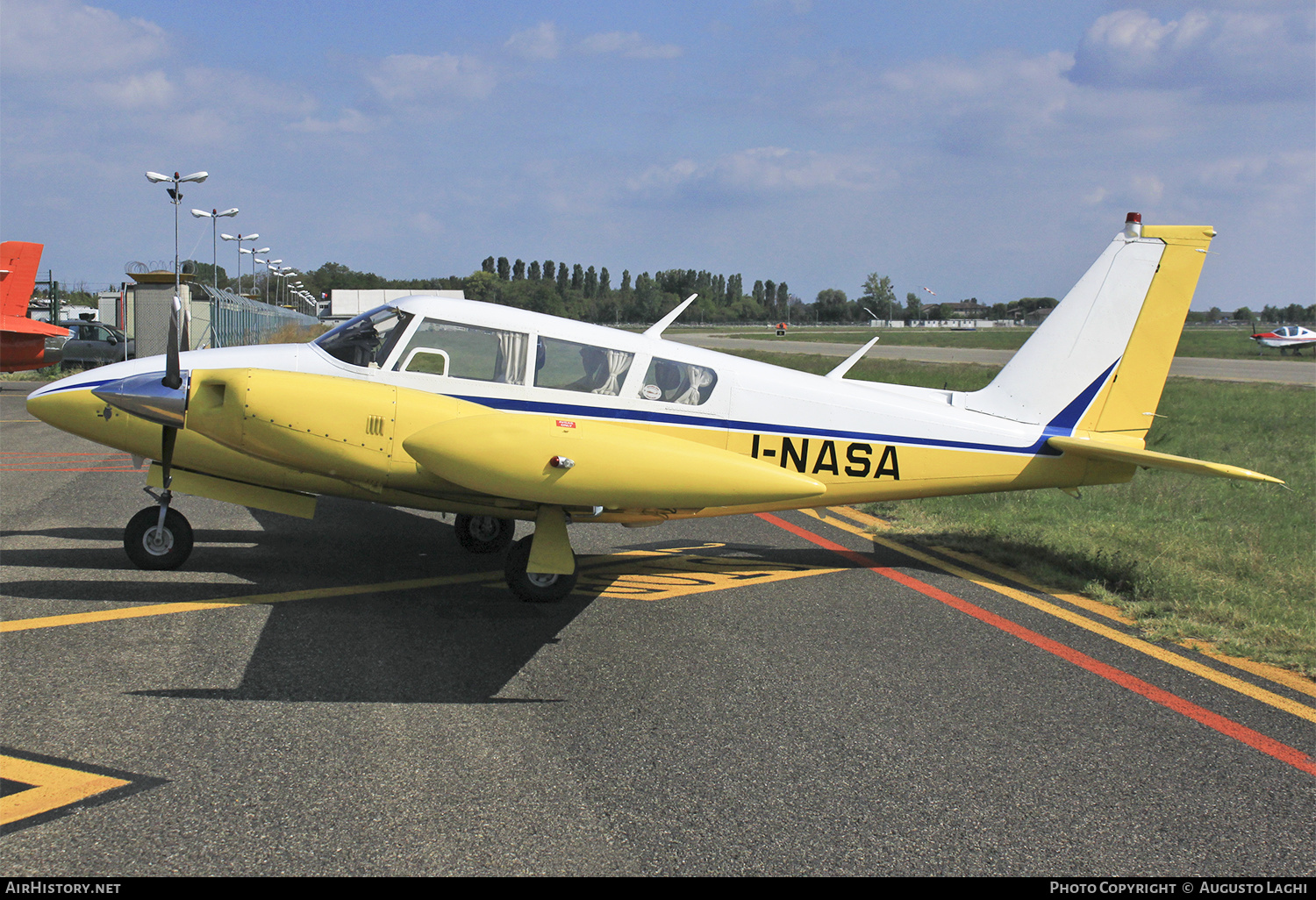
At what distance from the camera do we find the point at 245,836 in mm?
3287

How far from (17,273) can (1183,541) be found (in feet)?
88.2

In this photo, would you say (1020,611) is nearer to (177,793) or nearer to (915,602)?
(915,602)

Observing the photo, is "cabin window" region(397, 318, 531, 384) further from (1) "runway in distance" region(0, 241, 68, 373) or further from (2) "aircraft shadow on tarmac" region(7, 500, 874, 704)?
(1) "runway in distance" region(0, 241, 68, 373)

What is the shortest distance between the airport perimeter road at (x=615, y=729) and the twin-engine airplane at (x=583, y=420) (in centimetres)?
76

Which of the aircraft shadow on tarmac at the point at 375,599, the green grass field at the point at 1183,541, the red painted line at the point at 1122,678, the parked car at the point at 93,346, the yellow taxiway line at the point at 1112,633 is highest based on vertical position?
the parked car at the point at 93,346

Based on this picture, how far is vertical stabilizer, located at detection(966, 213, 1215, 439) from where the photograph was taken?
25.2 ft

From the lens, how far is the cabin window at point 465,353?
6449 millimetres

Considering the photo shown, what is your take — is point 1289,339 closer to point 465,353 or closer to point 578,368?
point 578,368

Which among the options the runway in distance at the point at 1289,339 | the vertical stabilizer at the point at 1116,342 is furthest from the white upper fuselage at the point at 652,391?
the runway in distance at the point at 1289,339

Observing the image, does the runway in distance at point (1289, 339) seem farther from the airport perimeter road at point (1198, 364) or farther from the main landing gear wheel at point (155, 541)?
the main landing gear wheel at point (155, 541)

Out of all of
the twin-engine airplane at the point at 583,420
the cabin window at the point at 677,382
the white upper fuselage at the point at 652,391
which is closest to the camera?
the twin-engine airplane at the point at 583,420

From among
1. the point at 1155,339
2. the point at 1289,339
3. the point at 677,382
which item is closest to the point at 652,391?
the point at 677,382

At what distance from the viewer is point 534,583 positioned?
6.42 metres

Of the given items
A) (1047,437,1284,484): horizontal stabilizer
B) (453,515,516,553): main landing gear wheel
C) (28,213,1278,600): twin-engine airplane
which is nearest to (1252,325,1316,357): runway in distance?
(28,213,1278,600): twin-engine airplane
